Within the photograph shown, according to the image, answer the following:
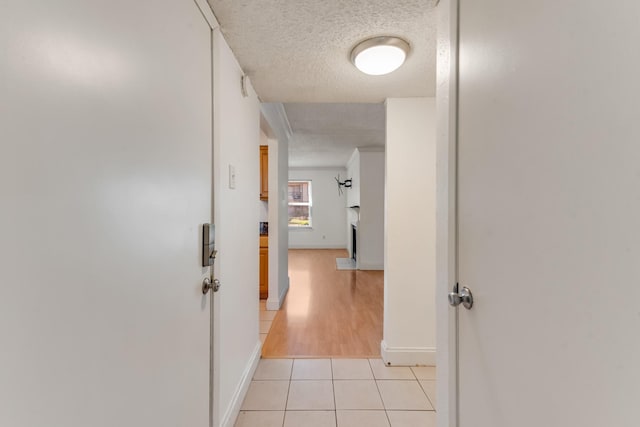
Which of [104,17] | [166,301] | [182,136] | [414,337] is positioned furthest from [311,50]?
[414,337]

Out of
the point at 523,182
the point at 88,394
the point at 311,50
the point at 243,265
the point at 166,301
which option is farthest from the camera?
the point at 243,265

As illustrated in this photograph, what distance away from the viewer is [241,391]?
69.3 inches

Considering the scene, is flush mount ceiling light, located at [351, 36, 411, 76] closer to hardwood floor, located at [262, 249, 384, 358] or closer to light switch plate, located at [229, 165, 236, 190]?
light switch plate, located at [229, 165, 236, 190]

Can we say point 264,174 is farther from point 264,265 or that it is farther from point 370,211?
point 370,211

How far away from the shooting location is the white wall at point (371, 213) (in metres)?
5.69

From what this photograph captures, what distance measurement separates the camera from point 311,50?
1.60m

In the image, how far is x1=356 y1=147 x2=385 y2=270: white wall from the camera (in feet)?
18.7

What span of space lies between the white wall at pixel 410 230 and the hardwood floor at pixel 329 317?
1.16 feet

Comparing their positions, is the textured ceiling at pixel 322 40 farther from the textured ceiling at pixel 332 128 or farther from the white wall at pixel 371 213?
the white wall at pixel 371 213

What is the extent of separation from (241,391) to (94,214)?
62.5 inches

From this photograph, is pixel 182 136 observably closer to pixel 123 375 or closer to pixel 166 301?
pixel 166 301

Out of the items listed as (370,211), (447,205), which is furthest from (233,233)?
(370,211)

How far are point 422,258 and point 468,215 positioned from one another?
1.33 metres

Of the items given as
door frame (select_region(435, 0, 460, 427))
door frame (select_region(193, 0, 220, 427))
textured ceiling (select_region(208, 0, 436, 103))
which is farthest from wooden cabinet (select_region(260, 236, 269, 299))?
door frame (select_region(435, 0, 460, 427))
